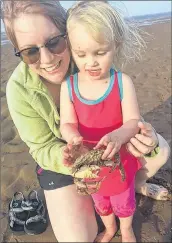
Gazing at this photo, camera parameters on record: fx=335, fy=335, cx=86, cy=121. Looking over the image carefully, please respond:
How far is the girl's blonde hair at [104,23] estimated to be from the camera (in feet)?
8.37

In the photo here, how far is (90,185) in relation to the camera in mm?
2719

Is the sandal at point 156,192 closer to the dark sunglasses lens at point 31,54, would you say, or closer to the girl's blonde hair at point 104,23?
the girl's blonde hair at point 104,23

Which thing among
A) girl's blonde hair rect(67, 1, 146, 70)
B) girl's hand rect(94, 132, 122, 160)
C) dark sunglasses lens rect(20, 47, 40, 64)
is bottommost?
girl's hand rect(94, 132, 122, 160)

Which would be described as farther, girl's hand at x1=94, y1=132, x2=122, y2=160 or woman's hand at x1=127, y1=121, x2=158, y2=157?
woman's hand at x1=127, y1=121, x2=158, y2=157

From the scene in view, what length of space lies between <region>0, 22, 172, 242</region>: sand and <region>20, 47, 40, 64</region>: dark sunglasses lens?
174 centimetres

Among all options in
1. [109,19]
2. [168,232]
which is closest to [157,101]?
[168,232]

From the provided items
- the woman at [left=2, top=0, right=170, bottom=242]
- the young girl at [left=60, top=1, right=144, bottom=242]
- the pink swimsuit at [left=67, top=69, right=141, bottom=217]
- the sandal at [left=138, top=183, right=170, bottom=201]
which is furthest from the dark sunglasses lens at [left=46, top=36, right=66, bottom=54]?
the sandal at [left=138, top=183, right=170, bottom=201]

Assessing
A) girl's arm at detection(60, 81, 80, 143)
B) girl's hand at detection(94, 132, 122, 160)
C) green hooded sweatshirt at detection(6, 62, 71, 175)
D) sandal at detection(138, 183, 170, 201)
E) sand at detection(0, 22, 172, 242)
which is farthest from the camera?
sandal at detection(138, 183, 170, 201)

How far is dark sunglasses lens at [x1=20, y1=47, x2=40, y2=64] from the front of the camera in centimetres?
279

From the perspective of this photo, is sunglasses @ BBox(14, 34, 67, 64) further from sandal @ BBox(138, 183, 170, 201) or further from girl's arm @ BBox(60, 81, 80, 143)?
sandal @ BBox(138, 183, 170, 201)

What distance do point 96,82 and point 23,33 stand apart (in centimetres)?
73

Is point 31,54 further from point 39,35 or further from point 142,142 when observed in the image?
point 142,142

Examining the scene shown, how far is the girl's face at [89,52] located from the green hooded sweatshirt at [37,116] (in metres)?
0.55

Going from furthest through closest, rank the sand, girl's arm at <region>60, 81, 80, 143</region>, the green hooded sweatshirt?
the sand → the green hooded sweatshirt → girl's arm at <region>60, 81, 80, 143</region>
